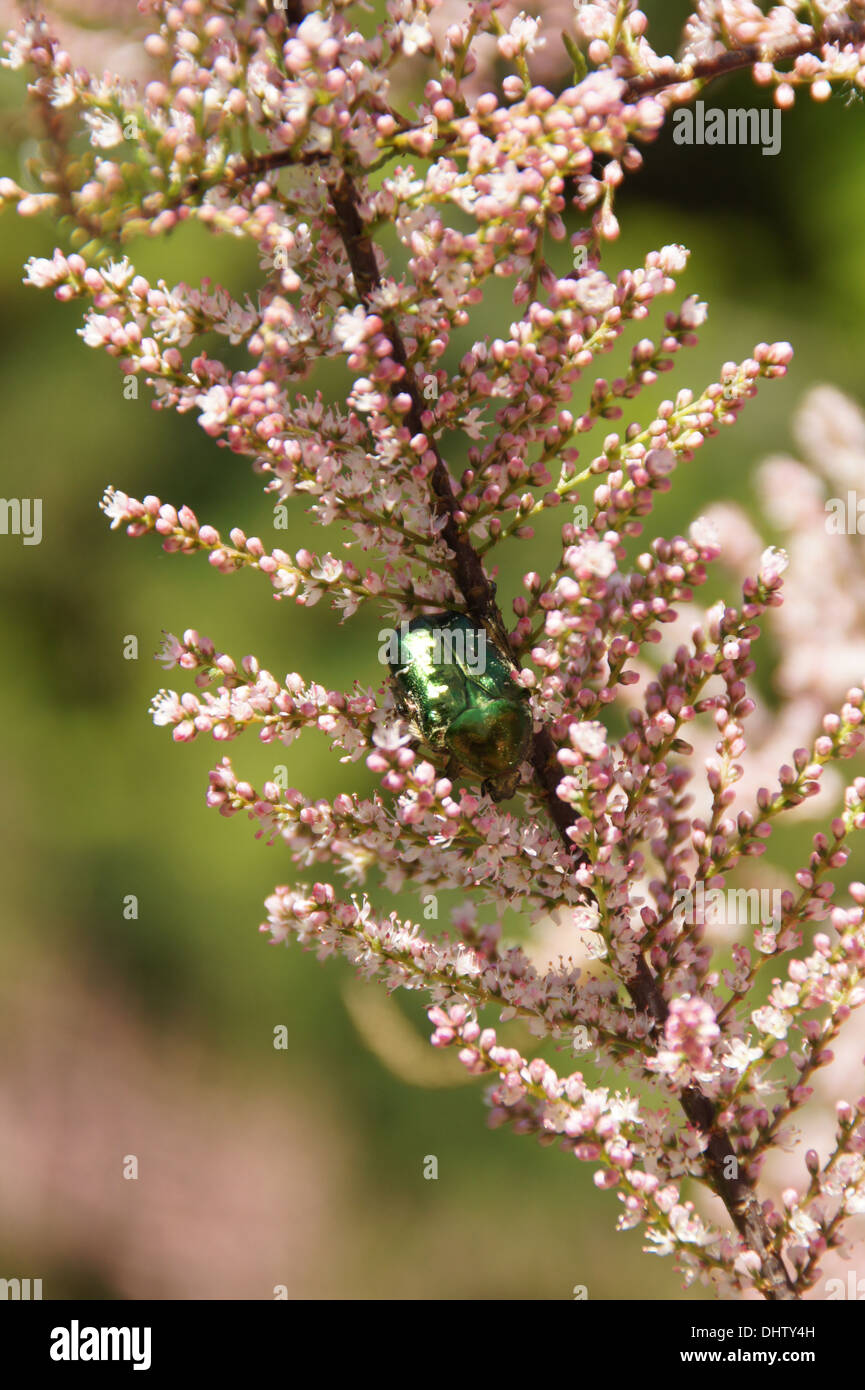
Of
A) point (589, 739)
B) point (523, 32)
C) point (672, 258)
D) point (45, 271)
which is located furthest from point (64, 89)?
point (589, 739)

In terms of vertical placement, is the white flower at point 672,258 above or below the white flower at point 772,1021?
above

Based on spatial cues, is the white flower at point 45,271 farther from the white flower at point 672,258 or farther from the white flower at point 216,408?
the white flower at point 672,258

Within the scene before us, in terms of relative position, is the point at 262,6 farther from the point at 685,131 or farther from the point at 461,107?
the point at 685,131

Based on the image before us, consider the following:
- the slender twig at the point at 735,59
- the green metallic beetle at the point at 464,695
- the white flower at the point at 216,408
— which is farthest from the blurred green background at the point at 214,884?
the white flower at the point at 216,408

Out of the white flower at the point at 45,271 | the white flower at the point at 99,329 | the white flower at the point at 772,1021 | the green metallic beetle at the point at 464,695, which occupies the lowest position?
the white flower at the point at 772,1021

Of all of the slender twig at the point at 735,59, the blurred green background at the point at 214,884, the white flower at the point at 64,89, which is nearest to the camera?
the white flower at the point at 64,89
